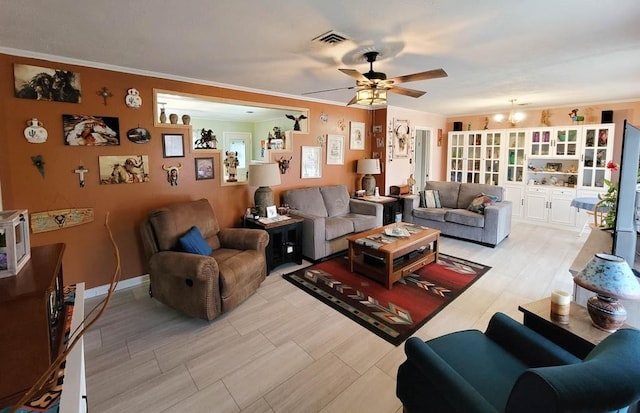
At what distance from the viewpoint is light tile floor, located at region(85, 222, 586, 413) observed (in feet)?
6.28

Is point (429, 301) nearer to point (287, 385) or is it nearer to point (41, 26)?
point (287, 385)

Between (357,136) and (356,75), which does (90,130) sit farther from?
(357,136)

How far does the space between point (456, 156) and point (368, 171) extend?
306cm

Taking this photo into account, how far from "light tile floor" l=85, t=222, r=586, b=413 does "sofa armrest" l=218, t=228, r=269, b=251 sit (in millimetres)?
499

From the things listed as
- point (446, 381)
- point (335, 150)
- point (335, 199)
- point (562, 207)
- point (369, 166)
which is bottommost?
point (446, 381)

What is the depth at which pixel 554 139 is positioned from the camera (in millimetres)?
5957

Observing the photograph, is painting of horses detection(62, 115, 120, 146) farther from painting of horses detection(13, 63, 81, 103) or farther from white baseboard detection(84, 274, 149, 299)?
white baseboard detection(84, 274, 149, 299)

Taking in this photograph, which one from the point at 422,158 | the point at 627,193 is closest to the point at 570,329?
the point at 627,193

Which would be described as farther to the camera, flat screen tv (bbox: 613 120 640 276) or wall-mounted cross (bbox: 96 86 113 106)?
wall-mounted cross (bbox: 96 86 113 106)

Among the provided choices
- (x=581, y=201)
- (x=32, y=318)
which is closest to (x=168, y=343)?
(x=32, y=318)

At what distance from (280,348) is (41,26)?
115 inches

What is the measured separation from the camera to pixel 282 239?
395 cm

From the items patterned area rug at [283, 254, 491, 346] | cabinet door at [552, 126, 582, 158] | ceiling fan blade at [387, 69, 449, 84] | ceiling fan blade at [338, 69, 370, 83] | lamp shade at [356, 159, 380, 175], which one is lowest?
patterned area rug at [283, 254, 491, 346]

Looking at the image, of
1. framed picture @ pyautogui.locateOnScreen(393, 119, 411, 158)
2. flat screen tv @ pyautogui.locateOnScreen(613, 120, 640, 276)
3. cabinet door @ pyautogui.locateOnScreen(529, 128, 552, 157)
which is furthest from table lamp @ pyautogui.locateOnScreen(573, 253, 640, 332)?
cabinet door @ pyautogui.locateOnScreen(529, 128, 552, 157)
